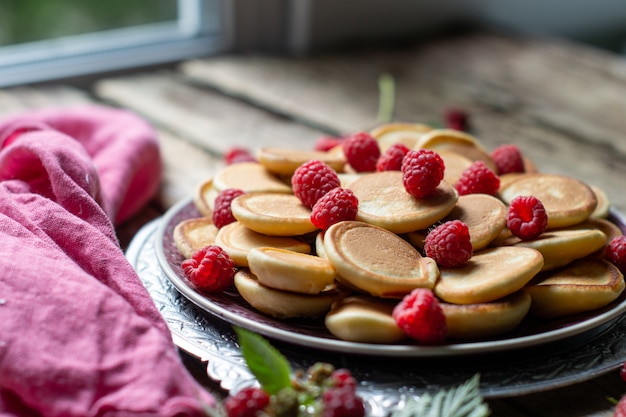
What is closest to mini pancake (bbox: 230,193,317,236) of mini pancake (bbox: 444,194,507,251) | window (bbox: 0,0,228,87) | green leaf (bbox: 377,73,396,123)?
mini pancake (bbox: 444,194,507,251)

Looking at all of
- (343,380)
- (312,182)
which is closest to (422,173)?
(312,182)

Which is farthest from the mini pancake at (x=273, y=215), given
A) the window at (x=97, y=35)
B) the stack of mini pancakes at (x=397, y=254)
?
the window at (x=97, y=35)

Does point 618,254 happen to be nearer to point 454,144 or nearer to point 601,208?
point 601,208

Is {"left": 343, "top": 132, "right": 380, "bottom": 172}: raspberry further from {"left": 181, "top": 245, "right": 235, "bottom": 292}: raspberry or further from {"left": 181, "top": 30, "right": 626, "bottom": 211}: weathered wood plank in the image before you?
{"left": 181, "top": 30, "right": 626, "bottom": 211}: weathered wood plank

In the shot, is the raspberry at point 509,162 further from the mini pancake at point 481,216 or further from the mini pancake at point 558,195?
the mini pancake at point 481,216

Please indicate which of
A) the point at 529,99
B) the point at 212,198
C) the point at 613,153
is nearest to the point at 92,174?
the point at 212,198

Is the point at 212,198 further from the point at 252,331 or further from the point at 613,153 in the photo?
the point at 613,153
